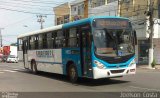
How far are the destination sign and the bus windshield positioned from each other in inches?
2.0

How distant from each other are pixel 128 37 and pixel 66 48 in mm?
3820

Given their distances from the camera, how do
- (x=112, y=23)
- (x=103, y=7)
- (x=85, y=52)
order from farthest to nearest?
1. (x=103, y=7)
2. (x=85, y=52)
3. (x=112, y=23)

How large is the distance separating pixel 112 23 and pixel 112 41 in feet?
3.12

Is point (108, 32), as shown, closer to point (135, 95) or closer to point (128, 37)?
point (128, 37)

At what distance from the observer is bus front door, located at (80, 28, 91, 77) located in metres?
16.5

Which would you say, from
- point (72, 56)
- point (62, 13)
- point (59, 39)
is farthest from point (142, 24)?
point (62, 13)

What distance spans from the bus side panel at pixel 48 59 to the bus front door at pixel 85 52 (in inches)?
125

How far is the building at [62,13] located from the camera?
6406 centimetres

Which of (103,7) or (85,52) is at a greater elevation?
(103,7)

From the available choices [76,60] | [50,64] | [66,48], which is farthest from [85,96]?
[50,64]

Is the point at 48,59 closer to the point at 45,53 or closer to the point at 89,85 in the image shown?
the point at 45,53

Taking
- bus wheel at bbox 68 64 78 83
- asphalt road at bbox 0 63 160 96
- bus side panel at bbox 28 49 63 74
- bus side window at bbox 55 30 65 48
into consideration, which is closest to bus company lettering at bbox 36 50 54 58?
bus side panel at bbox 28 49 63 74

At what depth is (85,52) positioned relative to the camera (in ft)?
55.5

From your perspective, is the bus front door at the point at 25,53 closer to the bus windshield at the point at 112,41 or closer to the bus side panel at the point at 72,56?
the bus side panel at the point at 72,56
